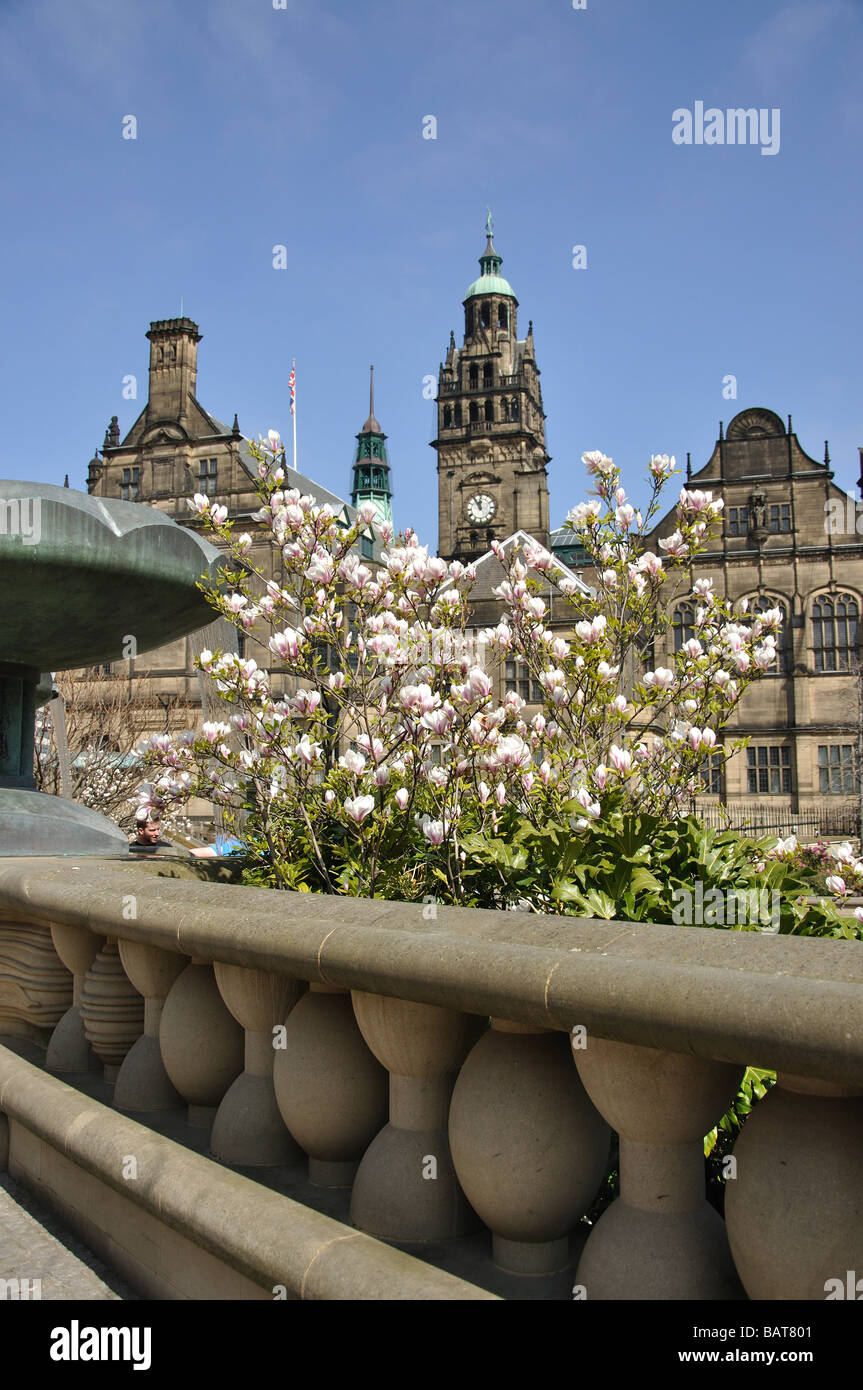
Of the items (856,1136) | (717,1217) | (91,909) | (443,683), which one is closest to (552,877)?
(443,683)

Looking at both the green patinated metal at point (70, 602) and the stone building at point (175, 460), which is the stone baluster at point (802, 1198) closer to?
the green patinated metal at point (70, 602)

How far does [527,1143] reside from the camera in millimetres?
1956

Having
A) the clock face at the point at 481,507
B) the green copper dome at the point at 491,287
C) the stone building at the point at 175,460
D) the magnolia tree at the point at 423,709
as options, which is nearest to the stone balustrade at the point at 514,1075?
the magnolia tree at the point at 423,709

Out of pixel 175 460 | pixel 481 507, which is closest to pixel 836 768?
pixel 481 507

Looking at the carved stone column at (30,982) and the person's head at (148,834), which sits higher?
the person's head at (148,834)

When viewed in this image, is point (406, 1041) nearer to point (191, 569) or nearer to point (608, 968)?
point (608, 968)

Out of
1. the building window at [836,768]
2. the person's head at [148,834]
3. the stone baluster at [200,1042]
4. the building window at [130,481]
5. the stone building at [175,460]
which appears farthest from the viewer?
the building window at [130,481]

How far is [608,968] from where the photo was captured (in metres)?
1.71

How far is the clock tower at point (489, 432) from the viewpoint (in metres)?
59.2

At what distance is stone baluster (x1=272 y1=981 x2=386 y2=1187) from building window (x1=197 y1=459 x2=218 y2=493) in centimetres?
4355

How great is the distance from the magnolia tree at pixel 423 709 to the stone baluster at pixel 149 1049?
101 cm

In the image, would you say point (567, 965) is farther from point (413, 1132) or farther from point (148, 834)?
point (148, 834)

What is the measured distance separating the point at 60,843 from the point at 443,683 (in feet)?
7.28

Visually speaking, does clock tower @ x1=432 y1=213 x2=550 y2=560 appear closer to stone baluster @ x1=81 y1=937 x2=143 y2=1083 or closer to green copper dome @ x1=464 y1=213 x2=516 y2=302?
green copper dome @ x1=464 y1=213 x2=516 y2=302
